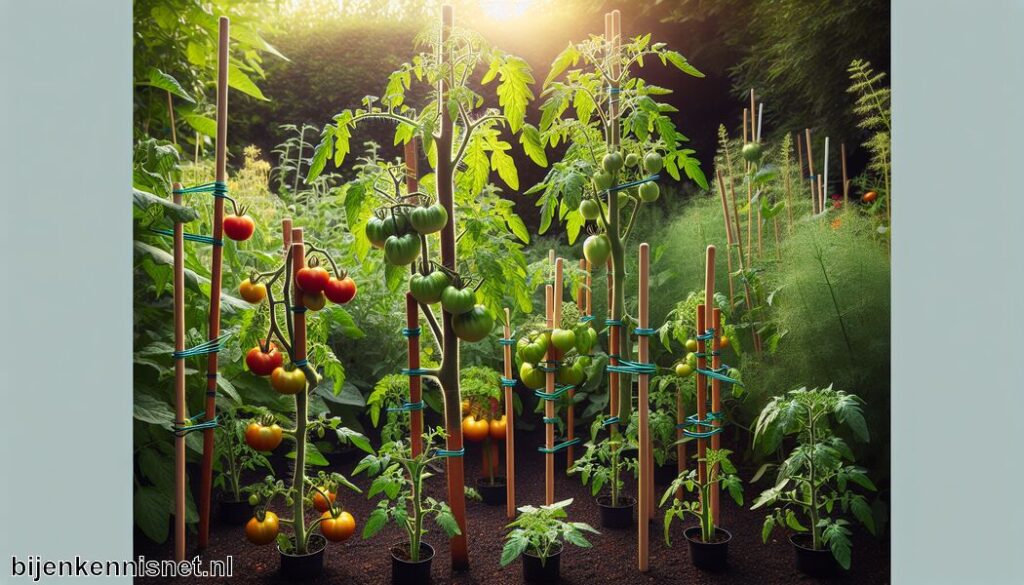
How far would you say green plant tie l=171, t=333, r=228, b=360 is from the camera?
213 centimetres

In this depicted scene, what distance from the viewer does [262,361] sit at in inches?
81.6

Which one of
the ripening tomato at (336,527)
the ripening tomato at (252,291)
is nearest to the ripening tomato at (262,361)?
the ripening tomato at (252,291)

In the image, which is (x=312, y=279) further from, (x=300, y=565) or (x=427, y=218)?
(x=300, y=565)

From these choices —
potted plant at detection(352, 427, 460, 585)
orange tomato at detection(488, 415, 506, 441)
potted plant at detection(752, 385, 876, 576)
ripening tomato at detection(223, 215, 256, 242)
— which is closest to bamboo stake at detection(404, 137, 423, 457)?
potted plant at detection(352, 427, 460, 585)

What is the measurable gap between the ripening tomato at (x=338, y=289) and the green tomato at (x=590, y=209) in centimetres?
89

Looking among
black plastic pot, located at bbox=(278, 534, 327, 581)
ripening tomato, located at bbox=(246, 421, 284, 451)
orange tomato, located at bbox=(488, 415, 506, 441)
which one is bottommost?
black plastic pot, located at bbox=(278, 534, 327, 581)

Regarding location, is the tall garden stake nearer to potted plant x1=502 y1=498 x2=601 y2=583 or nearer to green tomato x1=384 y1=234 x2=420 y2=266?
potted plant x1=502 y1=498 x2=601 y2=583

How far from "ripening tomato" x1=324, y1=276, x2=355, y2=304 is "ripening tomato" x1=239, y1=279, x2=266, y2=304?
0.64 feet

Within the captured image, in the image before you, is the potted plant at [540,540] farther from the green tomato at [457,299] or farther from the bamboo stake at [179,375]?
the bamboo stake at [179,375]

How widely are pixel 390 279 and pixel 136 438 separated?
924 millimetres

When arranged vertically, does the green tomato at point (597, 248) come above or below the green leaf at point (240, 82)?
below

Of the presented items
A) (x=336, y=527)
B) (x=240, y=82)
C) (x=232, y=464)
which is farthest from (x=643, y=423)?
(x=240, y=82)

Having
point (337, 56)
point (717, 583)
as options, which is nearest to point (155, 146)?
point (717, 583)

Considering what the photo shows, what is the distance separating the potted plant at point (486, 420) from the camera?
287 cm
